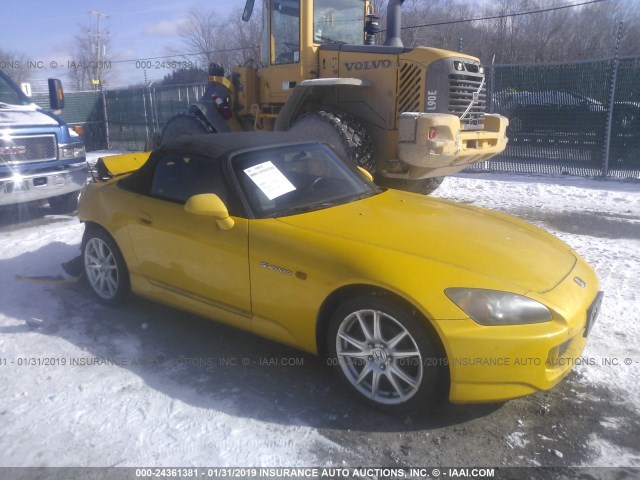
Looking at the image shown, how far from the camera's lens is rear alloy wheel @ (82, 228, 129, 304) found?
4.20m

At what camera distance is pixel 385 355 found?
2824mm

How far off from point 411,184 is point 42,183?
5105 millimetres

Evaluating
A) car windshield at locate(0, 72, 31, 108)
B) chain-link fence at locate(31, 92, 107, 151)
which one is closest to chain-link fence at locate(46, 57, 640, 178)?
car windshield at locate(0, 72, 31, 108)

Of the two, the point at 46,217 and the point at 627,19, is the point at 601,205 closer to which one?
the point at 46,217

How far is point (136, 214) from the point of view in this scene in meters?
3.96

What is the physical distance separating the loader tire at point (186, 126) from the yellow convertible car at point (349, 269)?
3.88 meters

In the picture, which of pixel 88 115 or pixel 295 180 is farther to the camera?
pixel 88 115

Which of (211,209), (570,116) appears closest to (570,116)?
(570,116)

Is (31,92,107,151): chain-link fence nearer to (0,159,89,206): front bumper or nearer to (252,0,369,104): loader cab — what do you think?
(0,159,89,206): front bumper

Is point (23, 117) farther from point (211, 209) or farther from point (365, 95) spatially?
point (211, 209)

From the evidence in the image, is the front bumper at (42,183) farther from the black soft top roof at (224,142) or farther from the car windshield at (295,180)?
the car windshield at (295,180)

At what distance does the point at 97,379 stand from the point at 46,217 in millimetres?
5076

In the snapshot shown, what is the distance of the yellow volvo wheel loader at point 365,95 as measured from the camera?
6270mm

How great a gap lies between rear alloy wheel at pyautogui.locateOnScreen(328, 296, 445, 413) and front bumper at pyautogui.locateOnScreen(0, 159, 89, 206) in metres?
5.53
